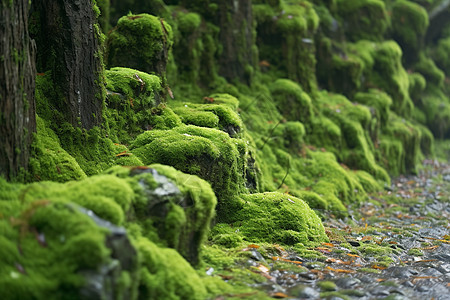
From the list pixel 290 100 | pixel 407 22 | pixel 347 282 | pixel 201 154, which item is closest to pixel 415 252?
pixel 347 282

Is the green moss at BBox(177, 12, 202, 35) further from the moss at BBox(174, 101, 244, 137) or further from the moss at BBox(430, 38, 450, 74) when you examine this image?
the moss at BBox(430, 38, 450, 74)

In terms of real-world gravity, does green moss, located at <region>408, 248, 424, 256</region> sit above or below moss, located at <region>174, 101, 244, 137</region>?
below

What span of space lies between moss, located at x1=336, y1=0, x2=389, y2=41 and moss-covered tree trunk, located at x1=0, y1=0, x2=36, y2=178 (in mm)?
16682

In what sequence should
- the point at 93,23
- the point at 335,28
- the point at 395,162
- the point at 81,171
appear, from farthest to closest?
the point at 335,28 → the point at 395,162 → the point at 93,23 → the point at 81,171

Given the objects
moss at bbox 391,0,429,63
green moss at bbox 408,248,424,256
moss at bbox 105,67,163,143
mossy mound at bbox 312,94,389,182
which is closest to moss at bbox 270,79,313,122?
mossy mound at bbox 312,94,389,182

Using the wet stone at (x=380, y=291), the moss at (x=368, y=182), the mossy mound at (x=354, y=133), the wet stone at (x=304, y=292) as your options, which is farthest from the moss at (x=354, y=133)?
the wet stone at (x=304, y=292)

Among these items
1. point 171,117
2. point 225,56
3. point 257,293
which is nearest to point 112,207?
point 257,293

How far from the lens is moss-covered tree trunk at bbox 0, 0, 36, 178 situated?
477cm

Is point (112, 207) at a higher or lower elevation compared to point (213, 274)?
higher

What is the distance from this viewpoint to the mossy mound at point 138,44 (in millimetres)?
9125

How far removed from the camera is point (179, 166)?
695 cm

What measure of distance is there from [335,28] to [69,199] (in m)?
16.1

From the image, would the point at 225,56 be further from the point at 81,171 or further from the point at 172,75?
the point at 81,171

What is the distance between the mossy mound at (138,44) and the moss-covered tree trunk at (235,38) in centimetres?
398
